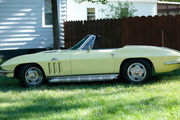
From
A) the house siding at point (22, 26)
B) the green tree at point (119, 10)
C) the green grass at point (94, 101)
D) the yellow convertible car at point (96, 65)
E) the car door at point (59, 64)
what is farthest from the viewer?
the green tree at point (119, 10)

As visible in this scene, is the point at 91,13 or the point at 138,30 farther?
the point at 91,13

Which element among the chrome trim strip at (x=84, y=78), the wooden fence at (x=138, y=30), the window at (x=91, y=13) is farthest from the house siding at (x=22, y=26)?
the chrome trim strip at (x=84, y=78)

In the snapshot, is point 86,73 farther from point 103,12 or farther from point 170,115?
point 103,12

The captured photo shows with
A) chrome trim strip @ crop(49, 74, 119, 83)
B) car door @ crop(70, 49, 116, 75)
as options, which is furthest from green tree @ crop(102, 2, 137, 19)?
chrome trim strip @ crop(49, 74, 119, 83)

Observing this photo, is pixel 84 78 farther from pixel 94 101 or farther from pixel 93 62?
pixel 94 101

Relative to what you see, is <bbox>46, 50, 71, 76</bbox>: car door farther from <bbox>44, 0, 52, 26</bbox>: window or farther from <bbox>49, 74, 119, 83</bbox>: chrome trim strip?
<bbox>44, 0, 52, 26</bbox>: window

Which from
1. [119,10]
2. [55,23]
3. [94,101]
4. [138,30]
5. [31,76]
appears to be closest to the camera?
[94,101]

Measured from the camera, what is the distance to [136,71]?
7.46 metres

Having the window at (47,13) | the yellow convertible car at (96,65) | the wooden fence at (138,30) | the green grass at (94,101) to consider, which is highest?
the window at (47,13)

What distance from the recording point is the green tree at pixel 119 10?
2029 centimetres

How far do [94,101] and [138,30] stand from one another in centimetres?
741

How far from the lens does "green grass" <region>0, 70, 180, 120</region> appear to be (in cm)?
476

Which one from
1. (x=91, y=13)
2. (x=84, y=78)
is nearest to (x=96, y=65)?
(x=84, y=78)

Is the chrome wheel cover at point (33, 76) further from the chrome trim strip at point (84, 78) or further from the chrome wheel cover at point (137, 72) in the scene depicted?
the chrome wheel cover at point (137, 72)
